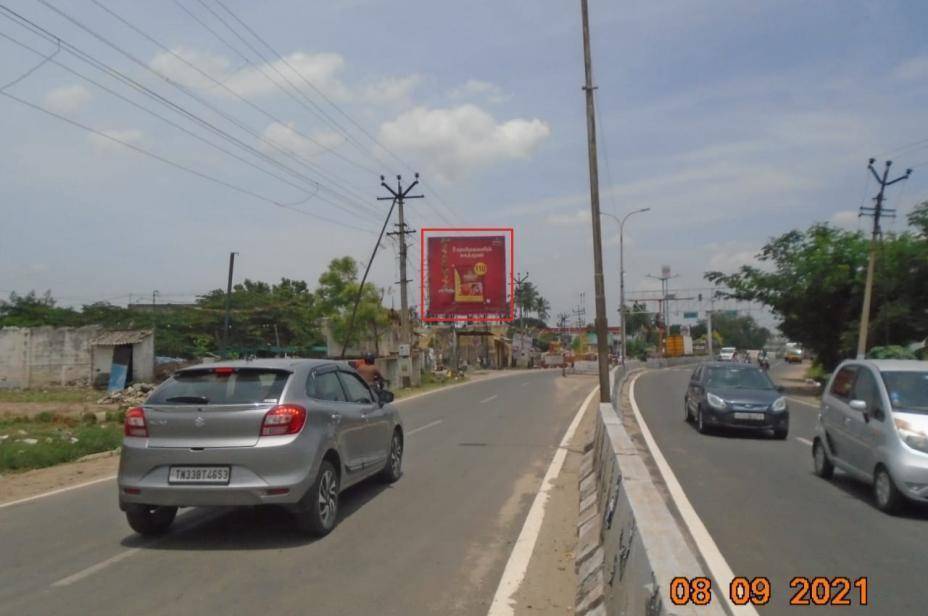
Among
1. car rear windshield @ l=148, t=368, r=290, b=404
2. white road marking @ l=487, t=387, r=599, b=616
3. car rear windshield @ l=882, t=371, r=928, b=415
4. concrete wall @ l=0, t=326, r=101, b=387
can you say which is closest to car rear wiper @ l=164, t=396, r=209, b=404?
car rear windshield @ l=148, t=368, r=290, b=404

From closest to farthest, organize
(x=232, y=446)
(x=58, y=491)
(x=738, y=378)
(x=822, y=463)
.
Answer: (x=232, y=446)
(x=58, y=491)
(x=822, y=463)
(x=738, y=378)

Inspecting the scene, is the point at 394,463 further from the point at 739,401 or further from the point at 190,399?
the point at 739,401

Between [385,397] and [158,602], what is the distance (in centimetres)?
472

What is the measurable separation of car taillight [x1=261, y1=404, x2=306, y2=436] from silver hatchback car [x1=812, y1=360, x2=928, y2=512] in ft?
20.1

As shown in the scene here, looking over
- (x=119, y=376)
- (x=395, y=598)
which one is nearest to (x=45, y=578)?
(x=395, y=598)

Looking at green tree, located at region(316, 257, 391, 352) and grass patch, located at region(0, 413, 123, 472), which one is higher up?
green tree, located at region(316, 257, 391, 352)

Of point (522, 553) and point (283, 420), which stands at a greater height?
point (283, 420)

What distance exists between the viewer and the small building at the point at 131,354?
39.6 m

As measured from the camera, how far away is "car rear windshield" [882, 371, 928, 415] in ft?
29.3

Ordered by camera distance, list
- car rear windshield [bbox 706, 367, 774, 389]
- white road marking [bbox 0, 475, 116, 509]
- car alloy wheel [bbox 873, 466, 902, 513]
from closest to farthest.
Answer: car alloy wheel [bbox 873, 466, 902, 513]
white road marking [bbox 0, 475, 116, 509]
car rear windshield [bbox 706, 367, 774, 389]

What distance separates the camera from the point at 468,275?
49.8 m

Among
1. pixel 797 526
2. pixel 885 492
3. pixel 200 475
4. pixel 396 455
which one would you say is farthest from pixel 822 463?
pixel 200 475

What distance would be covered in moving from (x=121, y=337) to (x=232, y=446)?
3651cm

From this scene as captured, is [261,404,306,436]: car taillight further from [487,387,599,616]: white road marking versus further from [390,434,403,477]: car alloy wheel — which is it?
[390,434,403,477]: car alloy wheel
